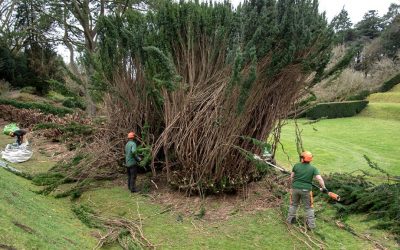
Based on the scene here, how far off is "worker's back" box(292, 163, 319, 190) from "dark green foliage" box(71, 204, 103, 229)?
133 inches

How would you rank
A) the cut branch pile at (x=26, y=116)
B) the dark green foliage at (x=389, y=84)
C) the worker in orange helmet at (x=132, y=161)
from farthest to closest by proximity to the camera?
1. the dark green foliage at (x=389, y=84)
2. the cut branch pile at (x=26, y=116)
3. the worker in orange helmet at (x=132, y=161)

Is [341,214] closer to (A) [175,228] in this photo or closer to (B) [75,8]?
(A) [175,228]

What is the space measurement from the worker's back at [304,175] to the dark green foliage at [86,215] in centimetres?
337

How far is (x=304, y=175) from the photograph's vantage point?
6.52 metres

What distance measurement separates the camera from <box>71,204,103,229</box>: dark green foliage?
21.9 ft

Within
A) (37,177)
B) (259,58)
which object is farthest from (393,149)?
(37,177)

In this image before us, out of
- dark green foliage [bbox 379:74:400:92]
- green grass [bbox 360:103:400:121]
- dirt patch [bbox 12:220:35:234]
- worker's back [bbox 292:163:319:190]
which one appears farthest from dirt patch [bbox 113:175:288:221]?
dark green foliage [bbox 379:74:400:92]

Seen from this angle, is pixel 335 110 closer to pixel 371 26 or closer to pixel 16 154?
pixel 16 154

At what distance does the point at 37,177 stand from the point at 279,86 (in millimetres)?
5681

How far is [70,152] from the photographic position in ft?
40.8

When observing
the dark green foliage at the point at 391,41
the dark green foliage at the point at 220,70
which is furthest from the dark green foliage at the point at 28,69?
the dark green foliage at the point at 391,41

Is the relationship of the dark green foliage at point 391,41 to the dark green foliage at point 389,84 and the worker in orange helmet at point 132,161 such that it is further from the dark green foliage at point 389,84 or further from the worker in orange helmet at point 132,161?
the worker in orange helmet at point 132,161

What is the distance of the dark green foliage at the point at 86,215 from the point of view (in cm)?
667

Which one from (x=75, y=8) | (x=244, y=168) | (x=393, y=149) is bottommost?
(x=393, y=149)
